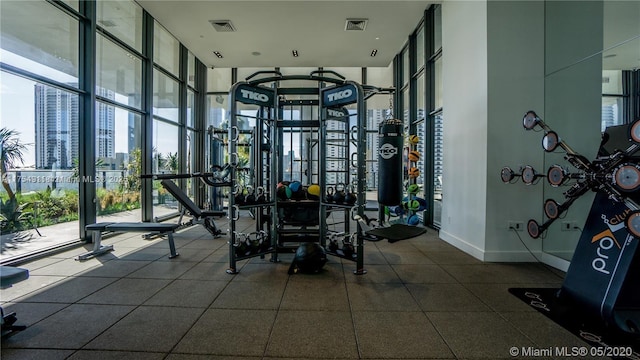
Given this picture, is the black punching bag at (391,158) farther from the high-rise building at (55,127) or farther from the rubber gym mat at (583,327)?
the high-rise building at (55,127)

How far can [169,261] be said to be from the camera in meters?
3.75

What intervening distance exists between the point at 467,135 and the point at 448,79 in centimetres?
110

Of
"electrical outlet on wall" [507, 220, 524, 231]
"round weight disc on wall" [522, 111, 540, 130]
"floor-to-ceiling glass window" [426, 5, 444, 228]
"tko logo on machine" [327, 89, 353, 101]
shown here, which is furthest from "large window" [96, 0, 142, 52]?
"electrical outlet on wall" [507, 220, 524, 231]

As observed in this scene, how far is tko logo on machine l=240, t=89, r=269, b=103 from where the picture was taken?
3471mm

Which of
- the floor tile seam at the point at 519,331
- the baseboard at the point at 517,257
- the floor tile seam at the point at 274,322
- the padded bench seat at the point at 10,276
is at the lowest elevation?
the floor tile seam at the point at 519,331

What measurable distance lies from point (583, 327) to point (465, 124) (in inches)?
107

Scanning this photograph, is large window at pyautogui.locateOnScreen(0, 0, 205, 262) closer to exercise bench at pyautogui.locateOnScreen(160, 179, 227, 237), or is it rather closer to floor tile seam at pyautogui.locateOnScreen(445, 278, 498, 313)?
exercise bench at pyautogui.locateOnScreen(160, 179, 227, 237)

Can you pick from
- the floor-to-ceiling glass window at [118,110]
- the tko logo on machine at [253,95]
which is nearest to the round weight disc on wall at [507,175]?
the tko logo on machine at [253,95]

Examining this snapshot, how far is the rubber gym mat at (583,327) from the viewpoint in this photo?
6.14 ft

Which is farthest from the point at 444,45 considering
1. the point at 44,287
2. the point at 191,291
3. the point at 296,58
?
the point at 44,287

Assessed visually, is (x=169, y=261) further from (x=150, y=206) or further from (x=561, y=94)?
(x=561, y=94)

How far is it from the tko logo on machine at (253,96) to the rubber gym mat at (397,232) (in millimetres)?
2085

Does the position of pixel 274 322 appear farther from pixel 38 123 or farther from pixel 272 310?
pixel 38 123

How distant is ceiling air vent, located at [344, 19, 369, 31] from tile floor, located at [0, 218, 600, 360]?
4.58 metres
